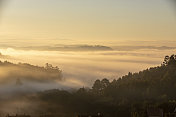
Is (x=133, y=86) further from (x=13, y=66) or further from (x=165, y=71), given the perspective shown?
(x=13, y=66)

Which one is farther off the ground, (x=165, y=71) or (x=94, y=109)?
(x=165, y=71)

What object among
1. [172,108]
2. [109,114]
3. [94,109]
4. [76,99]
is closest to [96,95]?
[76,99]

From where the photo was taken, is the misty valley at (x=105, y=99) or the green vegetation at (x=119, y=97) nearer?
the misty valley at (x=105, y=99)

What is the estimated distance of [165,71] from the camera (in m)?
89.2

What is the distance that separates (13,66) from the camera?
137000 mm

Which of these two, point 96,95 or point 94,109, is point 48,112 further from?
point 96,95

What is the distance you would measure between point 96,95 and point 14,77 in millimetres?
57478

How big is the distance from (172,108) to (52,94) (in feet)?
95.1

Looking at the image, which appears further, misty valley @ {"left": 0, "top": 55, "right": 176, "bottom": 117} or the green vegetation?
the green vegetation

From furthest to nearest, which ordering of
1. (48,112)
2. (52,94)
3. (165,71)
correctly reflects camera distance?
(165,71), (52,94), (48,112)

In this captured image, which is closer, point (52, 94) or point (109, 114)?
point (109, 114)

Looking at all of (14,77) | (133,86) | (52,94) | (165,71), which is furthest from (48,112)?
(14,77)

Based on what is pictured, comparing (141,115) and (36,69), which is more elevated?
(36,69)

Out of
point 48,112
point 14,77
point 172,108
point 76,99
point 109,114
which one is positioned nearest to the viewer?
point 172,108
